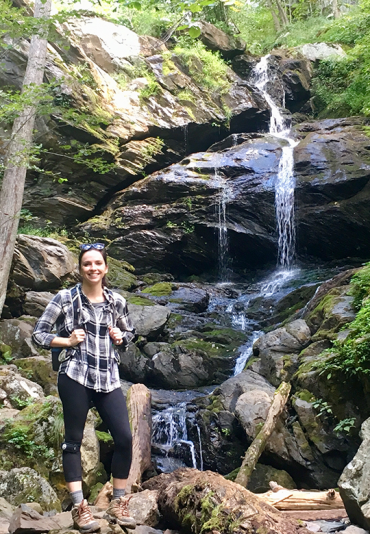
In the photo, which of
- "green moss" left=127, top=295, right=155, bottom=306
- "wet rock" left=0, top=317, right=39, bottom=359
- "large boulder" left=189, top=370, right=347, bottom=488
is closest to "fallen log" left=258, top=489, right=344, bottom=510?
"large boulder" left=189, top=370, right=347, bottom=488

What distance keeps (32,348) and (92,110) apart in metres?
8.43

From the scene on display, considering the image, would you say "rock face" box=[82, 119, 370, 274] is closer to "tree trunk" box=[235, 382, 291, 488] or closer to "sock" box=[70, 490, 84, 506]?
"tree trunk" box=[235, 382, 291, 488]

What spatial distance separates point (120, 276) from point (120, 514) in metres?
10.5

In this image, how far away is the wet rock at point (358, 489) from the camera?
276cm

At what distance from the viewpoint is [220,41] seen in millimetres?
17234

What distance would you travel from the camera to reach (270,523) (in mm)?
2420

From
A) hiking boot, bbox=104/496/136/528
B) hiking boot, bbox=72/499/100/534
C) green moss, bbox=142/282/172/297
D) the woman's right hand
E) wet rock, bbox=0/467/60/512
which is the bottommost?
wet rock, bbox=0/467/60/512

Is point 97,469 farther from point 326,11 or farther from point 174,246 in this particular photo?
point 326,11

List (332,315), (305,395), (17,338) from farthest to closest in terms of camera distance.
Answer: (17,338) → (332,315) → (305,395)

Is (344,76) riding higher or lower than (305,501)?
higher

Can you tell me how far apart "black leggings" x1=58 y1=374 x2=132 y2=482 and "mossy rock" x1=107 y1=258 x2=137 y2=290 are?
9.54m

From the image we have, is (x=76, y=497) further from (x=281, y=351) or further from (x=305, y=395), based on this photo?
(x=281, y=351)

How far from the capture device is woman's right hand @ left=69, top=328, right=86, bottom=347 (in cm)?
244

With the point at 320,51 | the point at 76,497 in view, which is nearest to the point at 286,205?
the point at 320,51
